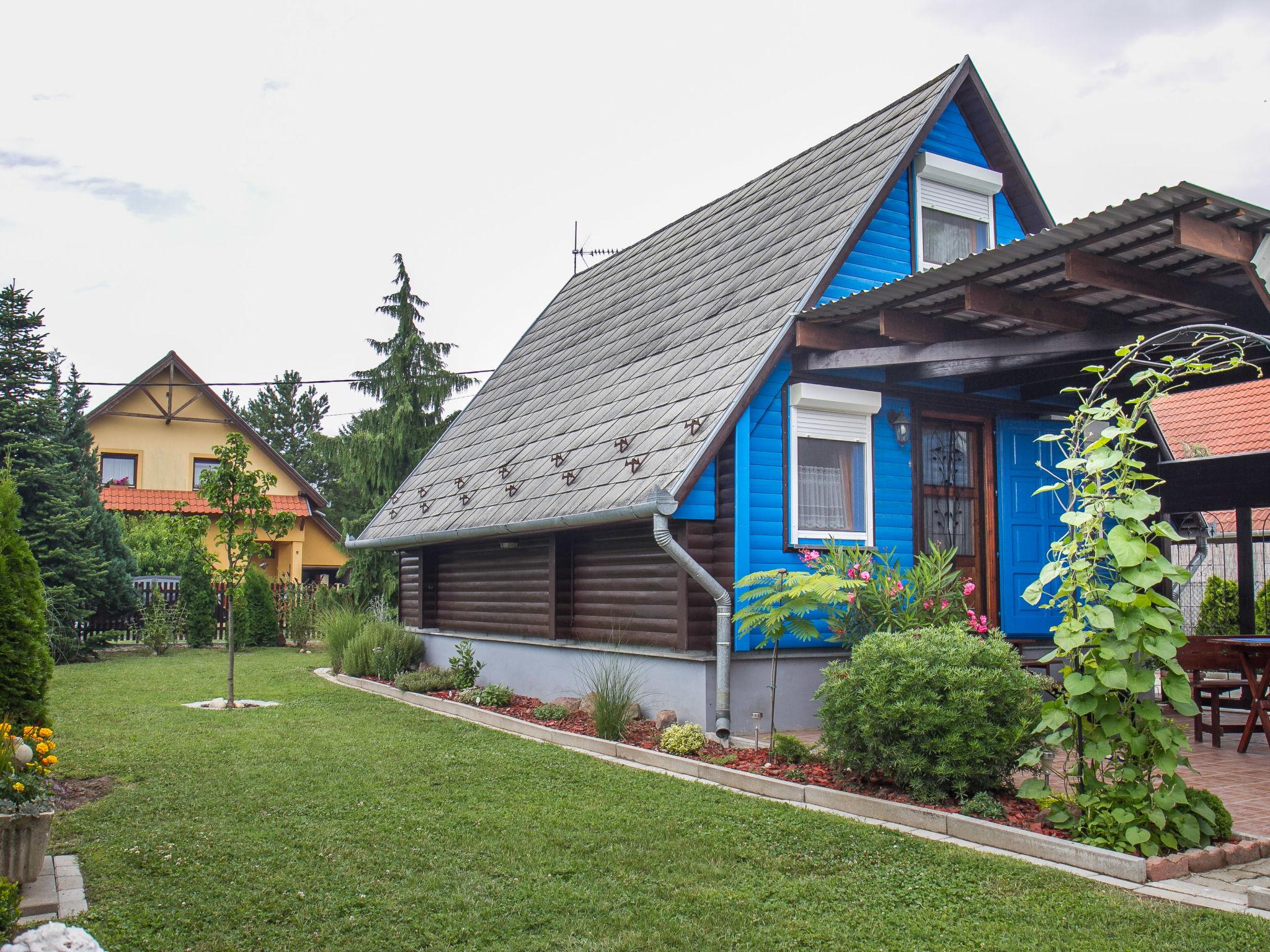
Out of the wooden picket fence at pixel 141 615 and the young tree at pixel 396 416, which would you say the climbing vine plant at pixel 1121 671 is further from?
the wooden picket fence at pixel 141 615

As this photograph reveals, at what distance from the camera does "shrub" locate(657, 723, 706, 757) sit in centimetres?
828

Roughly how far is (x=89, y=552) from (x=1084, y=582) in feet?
63.6

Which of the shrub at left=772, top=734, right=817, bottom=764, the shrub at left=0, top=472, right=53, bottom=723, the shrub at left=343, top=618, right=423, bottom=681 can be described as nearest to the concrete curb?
the shrub at left=772, top=734, right=817, bottom=764

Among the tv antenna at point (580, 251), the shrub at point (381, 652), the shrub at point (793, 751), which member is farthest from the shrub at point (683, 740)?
the tv antenna at point (580, 251)

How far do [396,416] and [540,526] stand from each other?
1226 cm

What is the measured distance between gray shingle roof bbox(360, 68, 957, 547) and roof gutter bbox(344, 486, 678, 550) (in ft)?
0.30

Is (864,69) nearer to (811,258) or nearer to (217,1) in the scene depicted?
(811,258)

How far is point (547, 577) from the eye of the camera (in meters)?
12.0

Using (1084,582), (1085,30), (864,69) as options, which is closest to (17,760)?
(1084,582)

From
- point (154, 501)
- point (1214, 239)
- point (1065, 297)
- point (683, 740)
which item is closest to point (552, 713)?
point (683, 740)

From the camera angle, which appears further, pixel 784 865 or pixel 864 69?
pixel 864 69

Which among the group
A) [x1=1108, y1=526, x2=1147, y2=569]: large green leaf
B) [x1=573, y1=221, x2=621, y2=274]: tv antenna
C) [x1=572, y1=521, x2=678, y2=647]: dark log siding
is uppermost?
[x1=573, y1=221, x2=621, y2=274]: tv antenna

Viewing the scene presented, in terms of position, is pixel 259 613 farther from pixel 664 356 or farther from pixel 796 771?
pixel 796 771

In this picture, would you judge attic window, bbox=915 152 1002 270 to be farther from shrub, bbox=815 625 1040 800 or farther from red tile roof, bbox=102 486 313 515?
red tile roof, bbox=102 486 313 515
